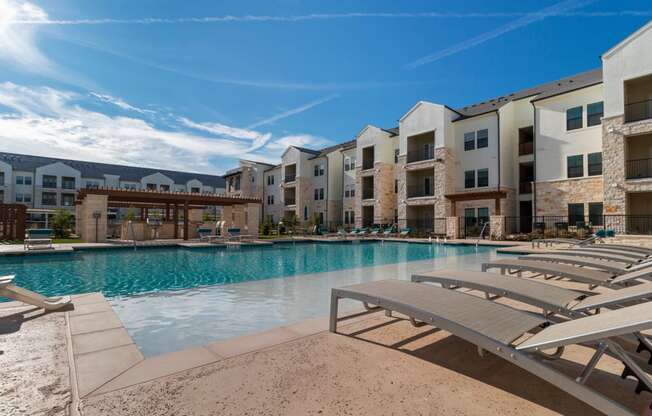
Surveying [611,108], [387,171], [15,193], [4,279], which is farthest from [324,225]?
[15,193]

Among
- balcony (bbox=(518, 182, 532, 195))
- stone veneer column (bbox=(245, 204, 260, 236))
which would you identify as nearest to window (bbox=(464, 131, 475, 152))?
balcony (bbox=(518, 182, 532, 195))

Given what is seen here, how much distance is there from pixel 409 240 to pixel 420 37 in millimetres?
12211

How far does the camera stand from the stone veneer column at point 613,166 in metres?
17.6

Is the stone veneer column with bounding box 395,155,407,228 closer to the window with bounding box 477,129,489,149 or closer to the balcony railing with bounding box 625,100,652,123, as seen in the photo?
the window with bounding box 477,129,489,149

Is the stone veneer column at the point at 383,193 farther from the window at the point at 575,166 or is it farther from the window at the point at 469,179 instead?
the window at the point at 575,166

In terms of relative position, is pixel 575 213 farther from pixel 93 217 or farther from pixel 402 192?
pixel 93 217

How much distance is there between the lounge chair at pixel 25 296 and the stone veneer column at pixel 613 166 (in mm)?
23258

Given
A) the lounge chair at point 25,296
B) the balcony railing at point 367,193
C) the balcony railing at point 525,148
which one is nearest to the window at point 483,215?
the balcony railing at point 525,148

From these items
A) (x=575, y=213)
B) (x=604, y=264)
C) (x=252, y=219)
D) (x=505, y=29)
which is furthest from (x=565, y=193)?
(x=252, y=219)

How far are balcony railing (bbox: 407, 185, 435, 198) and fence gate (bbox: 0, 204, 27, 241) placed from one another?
2638 centimetres

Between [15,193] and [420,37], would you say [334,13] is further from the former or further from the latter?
[15,193]

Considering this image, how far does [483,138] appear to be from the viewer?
24188mm

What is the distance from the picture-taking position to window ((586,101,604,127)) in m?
19.6

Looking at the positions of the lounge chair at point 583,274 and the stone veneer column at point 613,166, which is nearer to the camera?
the lounge chair at point 583,274
